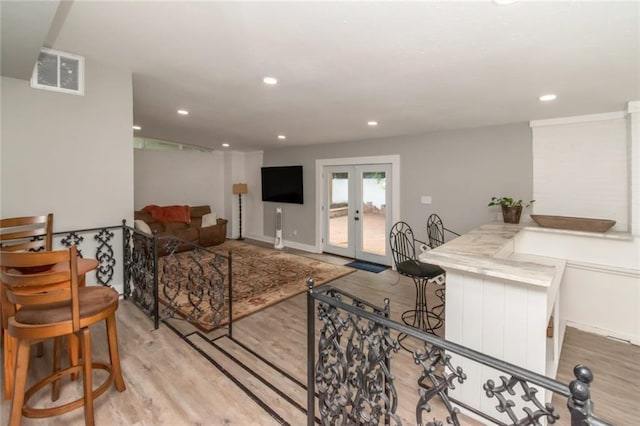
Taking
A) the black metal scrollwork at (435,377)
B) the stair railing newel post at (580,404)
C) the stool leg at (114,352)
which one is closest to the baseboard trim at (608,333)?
the black metal scrollwork at (435,377)

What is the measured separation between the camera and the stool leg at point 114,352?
1.85 metres

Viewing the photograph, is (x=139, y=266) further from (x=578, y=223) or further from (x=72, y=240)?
(x=578, y=223)

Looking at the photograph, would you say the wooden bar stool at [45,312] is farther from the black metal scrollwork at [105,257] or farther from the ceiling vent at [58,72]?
the ceiling vent at [58,72]

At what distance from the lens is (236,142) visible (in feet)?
21.4

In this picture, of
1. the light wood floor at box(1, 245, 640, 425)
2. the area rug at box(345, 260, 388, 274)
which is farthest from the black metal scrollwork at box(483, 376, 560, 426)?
the area rug at box(345, 260, 388, 274)

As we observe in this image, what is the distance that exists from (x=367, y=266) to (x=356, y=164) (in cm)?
199

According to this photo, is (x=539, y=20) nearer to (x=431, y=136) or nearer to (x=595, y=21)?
(x=595, y=21)

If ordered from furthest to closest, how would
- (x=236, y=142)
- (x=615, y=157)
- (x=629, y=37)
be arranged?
1. (x=236, y=142)
2. (x=615, y=157)
3. (x=629, y=37)

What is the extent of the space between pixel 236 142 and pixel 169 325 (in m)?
4.49

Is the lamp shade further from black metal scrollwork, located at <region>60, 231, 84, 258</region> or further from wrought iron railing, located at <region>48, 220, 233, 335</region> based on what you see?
black metal scrollwork, located at <region>60, 231, 84, 258</region>

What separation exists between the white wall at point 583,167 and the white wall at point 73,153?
4837 millimetres

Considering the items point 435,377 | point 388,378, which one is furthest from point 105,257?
point 435,377

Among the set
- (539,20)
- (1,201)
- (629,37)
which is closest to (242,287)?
(1,201)

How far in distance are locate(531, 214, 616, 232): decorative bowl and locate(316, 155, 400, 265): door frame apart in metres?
2.23
